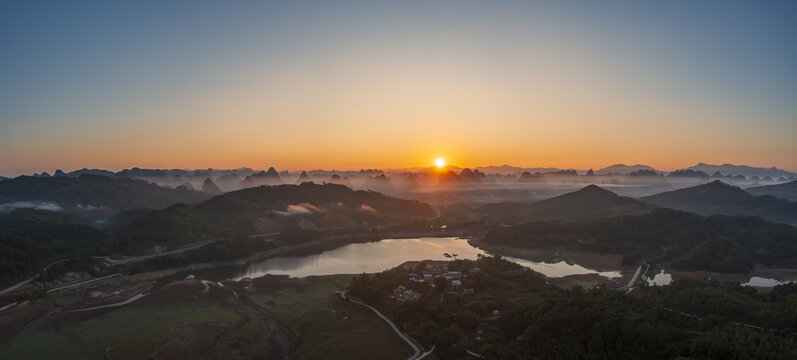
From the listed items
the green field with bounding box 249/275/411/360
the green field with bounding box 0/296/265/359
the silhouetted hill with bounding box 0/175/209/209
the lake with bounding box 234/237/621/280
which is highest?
the silhouetted hill with bounding box 0/175/209/209

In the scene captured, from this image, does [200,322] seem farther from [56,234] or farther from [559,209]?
[559,209]

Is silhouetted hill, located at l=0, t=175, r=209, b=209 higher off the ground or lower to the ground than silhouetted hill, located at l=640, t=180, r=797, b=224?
higher

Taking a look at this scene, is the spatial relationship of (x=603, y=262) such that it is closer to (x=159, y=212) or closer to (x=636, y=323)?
(x=636, y=323)

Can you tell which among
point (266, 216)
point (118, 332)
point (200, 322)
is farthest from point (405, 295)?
point (266, 216)

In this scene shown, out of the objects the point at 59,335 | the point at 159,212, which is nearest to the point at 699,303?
the point at 59,335

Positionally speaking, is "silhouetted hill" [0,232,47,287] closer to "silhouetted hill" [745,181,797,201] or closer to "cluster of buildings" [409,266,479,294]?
"cluster of buildings" [409,266,479,294]

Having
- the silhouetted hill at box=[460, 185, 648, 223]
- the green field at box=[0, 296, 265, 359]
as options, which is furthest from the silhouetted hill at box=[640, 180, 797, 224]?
the green field at box=[0, 296, 265, 359]
